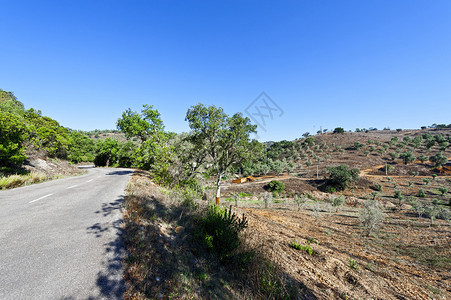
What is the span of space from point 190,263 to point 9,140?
18.2 meters

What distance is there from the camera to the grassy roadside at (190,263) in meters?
3.91

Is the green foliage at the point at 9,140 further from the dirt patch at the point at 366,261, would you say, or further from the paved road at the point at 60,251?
the dirt patch at the point at 366,261

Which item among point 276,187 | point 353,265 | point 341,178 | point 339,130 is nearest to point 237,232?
point 353,265

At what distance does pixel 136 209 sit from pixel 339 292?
8.48 m

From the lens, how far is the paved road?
3232 mm

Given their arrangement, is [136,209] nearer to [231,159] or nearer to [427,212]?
[231,159]

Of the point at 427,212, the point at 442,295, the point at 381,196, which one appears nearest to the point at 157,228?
the point at 442,295

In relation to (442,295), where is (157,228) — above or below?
above

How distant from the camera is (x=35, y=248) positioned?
434 cm

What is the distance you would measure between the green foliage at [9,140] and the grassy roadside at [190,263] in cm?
1331

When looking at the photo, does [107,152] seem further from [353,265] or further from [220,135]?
[353,265]

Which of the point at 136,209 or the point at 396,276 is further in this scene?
the point at 396,276

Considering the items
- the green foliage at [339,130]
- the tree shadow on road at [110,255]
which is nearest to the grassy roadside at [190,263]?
→ the tree shadow on road at [110,255]

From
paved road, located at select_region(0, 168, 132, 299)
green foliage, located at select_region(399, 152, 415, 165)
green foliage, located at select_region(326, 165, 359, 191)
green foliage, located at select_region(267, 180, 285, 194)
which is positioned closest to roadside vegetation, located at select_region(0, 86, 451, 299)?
paved road, located at select_region(0, 168, 132, 299)
